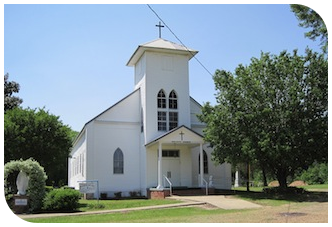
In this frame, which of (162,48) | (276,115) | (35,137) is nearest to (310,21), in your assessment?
(276,115)

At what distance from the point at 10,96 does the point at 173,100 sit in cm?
1866

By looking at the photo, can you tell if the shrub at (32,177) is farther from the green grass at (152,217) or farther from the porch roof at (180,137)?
the porch roof at (180,137)

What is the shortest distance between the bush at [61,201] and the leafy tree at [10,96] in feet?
66.1

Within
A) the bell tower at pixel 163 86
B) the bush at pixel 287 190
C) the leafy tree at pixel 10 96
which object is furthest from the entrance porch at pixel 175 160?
the leafy tree at pixel 10 96

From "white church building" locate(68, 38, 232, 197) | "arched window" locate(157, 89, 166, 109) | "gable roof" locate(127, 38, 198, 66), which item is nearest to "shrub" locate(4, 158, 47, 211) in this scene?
"white church building" locate(68, 38, 232, 197)

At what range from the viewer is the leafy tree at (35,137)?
81.7ft

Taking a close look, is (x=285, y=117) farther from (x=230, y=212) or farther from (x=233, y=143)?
(x=230, y=212)

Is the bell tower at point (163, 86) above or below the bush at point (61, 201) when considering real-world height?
above

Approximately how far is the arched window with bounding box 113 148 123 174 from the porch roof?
113 inches

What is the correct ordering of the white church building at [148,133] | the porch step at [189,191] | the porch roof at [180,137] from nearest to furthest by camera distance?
the porch step at [189,191], the porch roof at [180,137], the white church building at [148,133]

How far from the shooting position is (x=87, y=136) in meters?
26.1

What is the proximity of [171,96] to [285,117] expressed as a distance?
911 centimetres

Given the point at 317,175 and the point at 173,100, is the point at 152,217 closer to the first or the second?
the point at 173,100

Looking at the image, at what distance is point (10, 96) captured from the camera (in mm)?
37844
